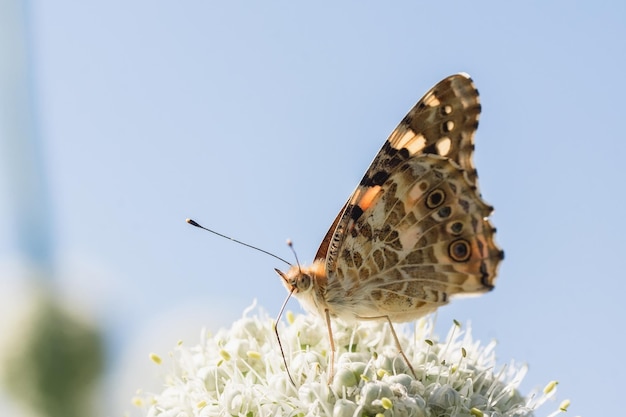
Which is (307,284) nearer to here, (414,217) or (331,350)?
(331,350)

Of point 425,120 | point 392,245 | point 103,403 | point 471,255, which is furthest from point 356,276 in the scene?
point 103,403

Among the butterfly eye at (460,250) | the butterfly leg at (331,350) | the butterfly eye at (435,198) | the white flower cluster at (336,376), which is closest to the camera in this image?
the white flower cluster at (336,376)

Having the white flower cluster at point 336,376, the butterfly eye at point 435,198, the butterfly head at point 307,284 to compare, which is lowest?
the white flower cluster at point 336,376

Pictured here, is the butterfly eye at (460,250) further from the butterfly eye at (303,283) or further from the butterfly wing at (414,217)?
the butterfly eye at (303,283)

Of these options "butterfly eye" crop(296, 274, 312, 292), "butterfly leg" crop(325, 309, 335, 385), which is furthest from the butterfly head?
"butterfly leg" crop(325, 309, 335, 385)

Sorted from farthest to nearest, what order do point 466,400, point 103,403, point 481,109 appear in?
point 481,109
point 466,400
point 103,403

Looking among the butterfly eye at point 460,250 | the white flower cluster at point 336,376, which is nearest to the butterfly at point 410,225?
the butterfly eye at point 460,250

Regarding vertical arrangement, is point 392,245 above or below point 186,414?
above

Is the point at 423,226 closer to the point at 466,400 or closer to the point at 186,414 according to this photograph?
the point at 466,400
